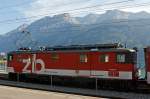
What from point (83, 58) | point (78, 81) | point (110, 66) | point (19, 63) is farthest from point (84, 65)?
point (19, 63)

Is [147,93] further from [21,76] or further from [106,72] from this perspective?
[21,76]

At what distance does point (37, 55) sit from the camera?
3903cm

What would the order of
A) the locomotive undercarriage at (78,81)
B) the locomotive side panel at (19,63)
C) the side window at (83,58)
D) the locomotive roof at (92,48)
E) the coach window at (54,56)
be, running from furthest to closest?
the locomotive side panel at (19,63) < the coach window at (54,56) < the side window at (83,58) < the locomotive roof at (92,48) < the locomotive undercarriage at (78,81)

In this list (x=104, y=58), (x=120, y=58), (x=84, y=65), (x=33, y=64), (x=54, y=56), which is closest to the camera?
(x=120, y=58)

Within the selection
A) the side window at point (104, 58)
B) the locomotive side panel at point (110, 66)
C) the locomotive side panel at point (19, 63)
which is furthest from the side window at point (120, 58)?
the locomotive side panel at point (19, 63)

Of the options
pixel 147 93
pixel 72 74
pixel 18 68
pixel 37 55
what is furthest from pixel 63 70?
pixel 147 93

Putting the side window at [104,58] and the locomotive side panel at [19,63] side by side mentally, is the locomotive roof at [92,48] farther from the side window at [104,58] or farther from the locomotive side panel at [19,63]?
the locomotive side panel at [19,63]

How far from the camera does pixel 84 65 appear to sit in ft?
113

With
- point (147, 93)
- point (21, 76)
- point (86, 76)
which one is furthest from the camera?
point (21, 76)

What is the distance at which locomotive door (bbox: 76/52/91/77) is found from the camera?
3412 cm

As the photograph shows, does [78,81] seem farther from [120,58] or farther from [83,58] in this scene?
[120,58]

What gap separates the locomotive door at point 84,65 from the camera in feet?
112

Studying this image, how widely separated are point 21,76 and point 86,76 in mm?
10234

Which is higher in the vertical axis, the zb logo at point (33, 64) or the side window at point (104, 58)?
the side window at point (104, 58)
